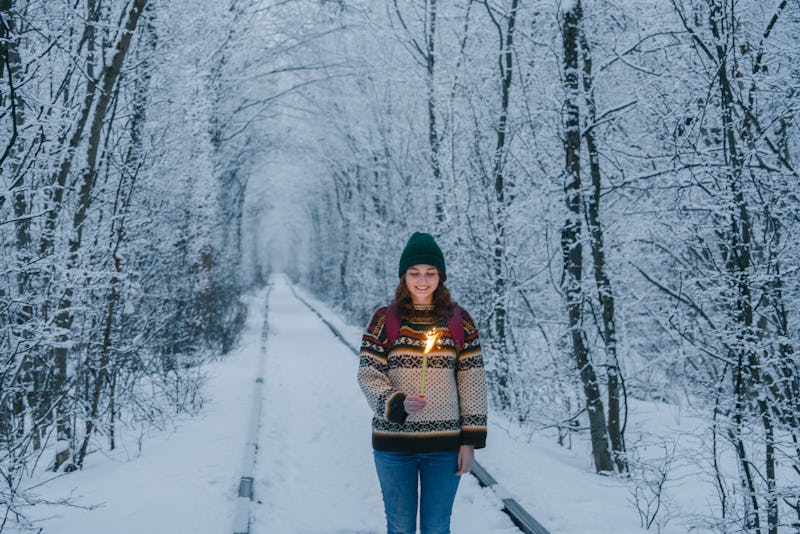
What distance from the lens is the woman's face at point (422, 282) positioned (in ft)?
10.0

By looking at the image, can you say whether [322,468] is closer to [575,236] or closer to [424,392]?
[575,236]

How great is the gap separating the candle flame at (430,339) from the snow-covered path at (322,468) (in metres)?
2.32

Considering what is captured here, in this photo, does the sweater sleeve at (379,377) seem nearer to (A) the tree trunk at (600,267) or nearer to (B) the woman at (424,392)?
(B) the woman at (424,392)

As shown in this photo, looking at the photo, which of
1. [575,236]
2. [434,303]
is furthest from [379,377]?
[575,236]

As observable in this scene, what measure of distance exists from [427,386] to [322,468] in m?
3.85

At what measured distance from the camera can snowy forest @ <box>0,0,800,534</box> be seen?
4.38 m

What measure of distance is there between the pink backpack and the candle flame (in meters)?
0.09

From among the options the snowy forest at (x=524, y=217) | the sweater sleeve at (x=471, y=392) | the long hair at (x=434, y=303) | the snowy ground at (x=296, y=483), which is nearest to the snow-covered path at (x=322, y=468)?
the snowy ground at (x=296, y=483)

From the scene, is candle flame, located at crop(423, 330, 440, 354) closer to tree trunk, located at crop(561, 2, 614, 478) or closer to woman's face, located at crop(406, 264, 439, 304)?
woman's face, located at crop(406, 264, 439, 304)

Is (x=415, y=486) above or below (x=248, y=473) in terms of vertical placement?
above

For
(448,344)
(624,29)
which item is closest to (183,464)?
(448,344)

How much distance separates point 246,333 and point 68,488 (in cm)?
1510

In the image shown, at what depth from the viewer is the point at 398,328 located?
9.91 ft

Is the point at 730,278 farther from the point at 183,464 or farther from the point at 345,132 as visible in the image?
the point at 345,132
